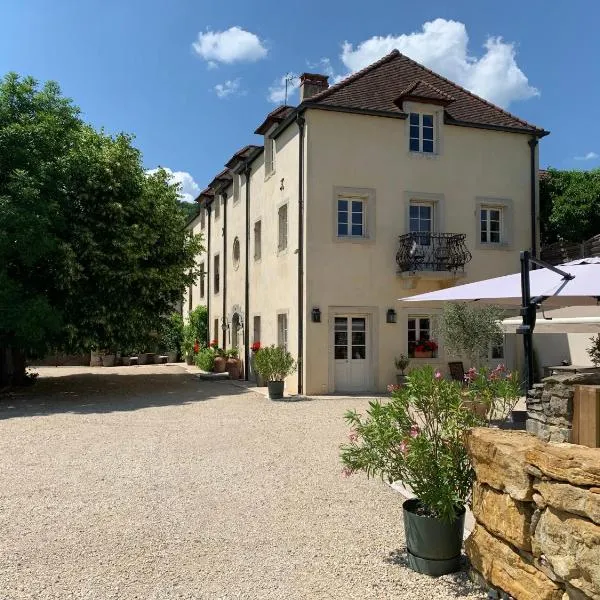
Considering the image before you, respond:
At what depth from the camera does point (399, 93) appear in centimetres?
1642

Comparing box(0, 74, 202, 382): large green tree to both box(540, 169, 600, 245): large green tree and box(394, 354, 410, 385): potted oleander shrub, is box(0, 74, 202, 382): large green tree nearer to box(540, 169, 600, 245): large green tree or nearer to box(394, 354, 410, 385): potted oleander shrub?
box(394, 354, 410, 385): potted oleander shrub

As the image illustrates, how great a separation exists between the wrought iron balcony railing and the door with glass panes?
1.92 meters

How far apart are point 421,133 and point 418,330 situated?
5.35m

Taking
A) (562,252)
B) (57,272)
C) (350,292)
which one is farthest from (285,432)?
(562,252)

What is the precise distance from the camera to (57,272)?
1492 cm

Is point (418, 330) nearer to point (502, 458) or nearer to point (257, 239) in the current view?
point (257, 239)

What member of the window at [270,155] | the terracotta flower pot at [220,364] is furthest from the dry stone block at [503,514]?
the terracotta flower pot at [220,364]

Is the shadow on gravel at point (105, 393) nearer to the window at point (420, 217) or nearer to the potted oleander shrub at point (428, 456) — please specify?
the window at point (420, 217)

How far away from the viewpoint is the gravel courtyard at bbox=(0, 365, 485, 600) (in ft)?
13.7

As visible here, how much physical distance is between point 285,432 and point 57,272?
8.12 m

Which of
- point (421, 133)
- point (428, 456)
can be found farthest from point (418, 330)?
point (428, 456)

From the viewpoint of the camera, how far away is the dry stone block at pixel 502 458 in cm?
357

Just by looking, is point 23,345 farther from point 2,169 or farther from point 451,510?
point 451,510

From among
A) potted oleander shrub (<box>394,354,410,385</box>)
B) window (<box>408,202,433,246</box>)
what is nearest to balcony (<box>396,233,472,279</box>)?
window (<box>408,202,433,246</box>)
